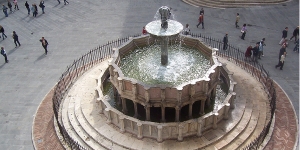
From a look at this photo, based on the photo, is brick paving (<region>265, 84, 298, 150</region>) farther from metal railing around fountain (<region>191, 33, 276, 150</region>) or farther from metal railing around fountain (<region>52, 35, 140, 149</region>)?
metal railing around fountain (<region>52, 35, 140, 149</region>)

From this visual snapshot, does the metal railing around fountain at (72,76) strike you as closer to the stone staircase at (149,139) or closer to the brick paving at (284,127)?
the stone staircase at (149,139)

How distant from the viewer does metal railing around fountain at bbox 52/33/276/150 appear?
15083 mm

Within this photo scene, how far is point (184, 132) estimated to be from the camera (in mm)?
14547

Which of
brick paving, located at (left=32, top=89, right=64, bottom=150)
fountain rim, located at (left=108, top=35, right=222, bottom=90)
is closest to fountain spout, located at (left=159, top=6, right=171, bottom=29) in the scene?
fountain rim, located at (left=108, top=35, right=222, bottom=90)

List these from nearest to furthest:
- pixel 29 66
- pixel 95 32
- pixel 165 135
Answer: pixel 165 135 < pixel 29 66 < pixel 95 32

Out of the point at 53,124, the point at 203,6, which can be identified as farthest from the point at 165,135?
the point at 203,6

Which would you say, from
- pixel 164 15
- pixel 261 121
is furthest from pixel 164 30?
pixel 261 121

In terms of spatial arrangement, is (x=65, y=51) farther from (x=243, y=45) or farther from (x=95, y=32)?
(x=243, y=45)

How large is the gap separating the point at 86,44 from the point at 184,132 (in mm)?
14259

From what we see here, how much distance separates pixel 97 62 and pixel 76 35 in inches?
254

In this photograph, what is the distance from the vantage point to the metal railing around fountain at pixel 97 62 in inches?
594

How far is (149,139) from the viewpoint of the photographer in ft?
48.1

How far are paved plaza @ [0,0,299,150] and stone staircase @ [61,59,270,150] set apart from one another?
2.63m

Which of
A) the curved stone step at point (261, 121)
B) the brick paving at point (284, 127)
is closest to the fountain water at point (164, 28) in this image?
the curved stone step at point (261, 121)
